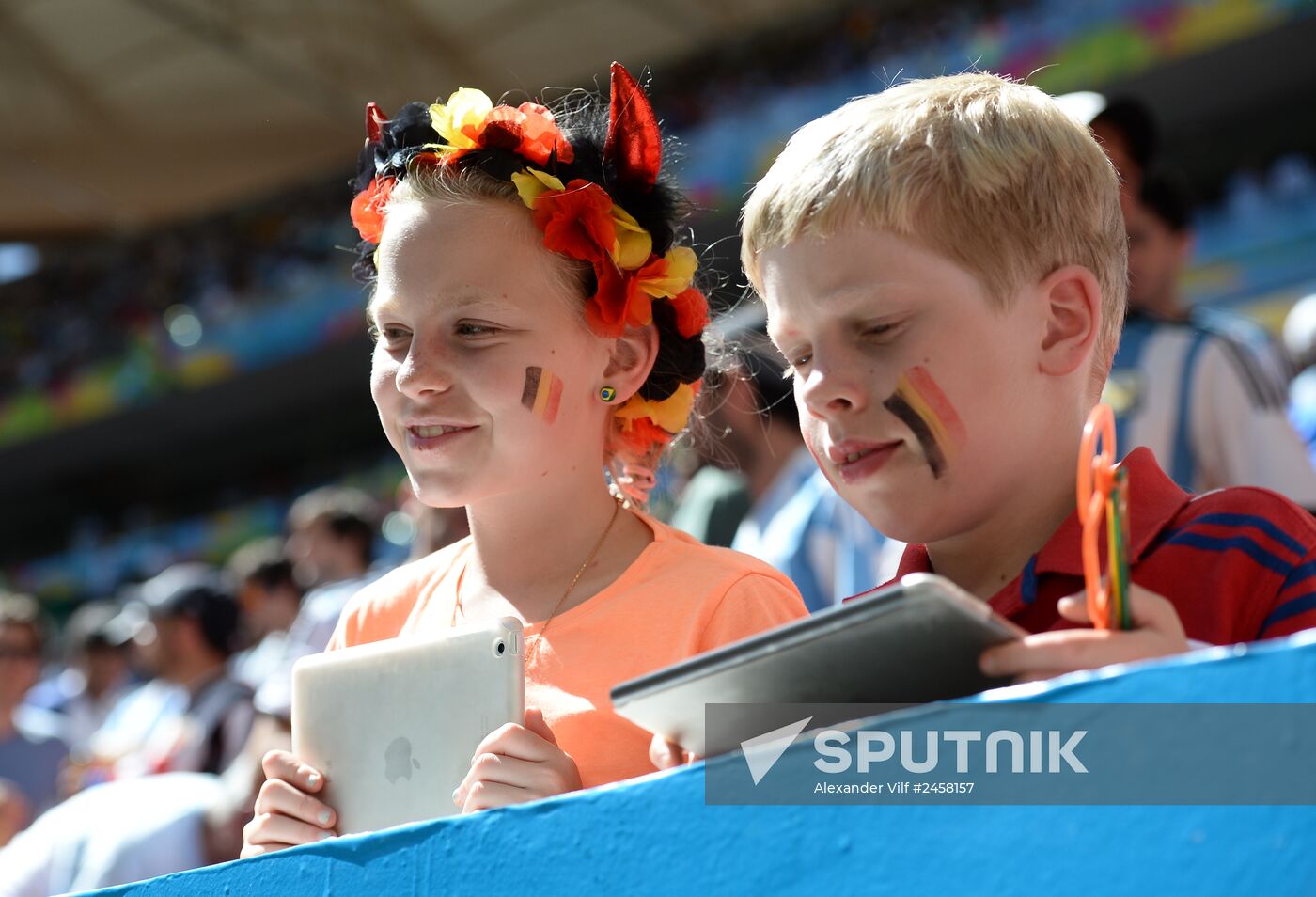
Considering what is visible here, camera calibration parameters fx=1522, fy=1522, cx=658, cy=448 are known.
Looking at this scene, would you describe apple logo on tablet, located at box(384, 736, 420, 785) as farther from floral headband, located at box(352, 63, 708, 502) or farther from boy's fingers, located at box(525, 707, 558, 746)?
floral headband, located at box(352, 63, 708, 502)

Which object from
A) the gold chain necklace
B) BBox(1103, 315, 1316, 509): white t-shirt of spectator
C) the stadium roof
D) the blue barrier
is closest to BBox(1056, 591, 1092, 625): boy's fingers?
the blue barrier

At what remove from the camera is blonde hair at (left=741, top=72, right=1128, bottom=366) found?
108 centimetres

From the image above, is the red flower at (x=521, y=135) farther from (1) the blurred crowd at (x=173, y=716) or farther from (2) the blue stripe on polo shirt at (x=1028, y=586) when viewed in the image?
(1) the blurred crowd at (x=173, y=716)

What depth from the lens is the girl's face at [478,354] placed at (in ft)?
4.58

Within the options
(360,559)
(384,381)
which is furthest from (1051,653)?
(360,559)

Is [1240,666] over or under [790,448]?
under

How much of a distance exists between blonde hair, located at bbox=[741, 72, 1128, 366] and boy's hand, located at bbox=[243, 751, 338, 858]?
54cm

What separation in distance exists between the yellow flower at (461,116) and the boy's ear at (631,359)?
250 millimetres

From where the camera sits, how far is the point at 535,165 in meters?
1.54

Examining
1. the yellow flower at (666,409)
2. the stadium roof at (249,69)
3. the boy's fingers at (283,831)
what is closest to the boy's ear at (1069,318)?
the yellow flower at (666,409)

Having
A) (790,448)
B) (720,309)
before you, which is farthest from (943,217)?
(790,448)

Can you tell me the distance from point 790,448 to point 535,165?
5.85ft

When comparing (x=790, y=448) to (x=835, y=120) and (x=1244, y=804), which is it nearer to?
(x=835, y=120)

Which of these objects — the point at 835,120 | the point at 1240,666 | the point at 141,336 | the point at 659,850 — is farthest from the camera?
the point at 141,336
